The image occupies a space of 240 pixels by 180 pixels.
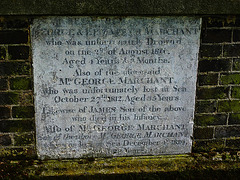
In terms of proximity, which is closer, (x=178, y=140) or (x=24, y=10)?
(x=24, y=10)

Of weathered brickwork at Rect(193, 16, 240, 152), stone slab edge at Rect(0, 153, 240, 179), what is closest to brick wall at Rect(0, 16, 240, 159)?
weathered brickwork at Rect(193, 16, 240, 152)

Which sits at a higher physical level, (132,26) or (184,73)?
(132,26)

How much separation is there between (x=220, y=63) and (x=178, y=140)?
2.94 ft

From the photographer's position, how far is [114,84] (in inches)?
104

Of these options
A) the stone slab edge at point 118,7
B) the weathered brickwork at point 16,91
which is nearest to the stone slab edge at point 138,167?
the weathered brickwork at point 16,91

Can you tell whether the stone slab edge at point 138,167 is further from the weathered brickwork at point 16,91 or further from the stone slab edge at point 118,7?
the stone slab edge at point 118,7

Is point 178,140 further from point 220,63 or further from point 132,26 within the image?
point 132,26

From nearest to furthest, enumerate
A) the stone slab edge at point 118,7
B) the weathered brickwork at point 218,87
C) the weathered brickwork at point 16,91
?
1. the stone slab edge at point 118,7
2. the weathered brickwork at point 16,91
3. the weathered brickwork at point 218,87

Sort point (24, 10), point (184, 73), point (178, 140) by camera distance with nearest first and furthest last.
→ point (24, 10) → point (184, 73) → point (178, 140)

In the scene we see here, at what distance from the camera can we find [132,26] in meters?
2.52

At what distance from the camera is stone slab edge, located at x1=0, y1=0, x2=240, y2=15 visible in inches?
90.0

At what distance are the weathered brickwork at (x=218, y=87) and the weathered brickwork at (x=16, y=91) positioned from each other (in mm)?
1666

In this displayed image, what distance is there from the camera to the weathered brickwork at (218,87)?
262 centimetres

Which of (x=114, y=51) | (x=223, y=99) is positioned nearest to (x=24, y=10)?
(x=114, y=51)
